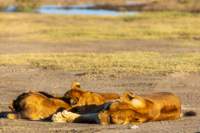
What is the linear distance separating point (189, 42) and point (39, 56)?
24.9ft

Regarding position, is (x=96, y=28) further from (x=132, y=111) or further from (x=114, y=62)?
(x=132, y=111)

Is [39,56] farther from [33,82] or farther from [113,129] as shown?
[113,129]

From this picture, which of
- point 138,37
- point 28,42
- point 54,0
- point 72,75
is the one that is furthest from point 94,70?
point 54,0

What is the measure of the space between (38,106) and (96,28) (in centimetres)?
2555

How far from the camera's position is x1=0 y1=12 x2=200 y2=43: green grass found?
31562mm

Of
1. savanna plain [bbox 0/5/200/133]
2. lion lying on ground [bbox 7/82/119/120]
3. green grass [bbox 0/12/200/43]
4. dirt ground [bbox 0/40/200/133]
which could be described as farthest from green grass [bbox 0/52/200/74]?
lion lying on ground [bbox 7/82/119/120]

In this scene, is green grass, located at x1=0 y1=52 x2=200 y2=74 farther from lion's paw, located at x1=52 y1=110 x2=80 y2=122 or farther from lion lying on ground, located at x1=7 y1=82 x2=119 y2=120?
lion's paw, located at x1=52 y1=110 x2=80 y2=122

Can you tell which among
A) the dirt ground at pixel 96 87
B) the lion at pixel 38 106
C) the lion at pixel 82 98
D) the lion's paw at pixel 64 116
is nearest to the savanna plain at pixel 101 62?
the dirt ground at pixel 96 87

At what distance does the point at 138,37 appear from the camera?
103 ft

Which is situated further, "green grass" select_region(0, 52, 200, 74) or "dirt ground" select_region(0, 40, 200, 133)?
"green grass" select_region(0, 52, 200, 74)

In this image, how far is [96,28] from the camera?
1437 inches

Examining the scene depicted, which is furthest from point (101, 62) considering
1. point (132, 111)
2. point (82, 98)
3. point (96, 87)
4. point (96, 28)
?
point (96, 28)

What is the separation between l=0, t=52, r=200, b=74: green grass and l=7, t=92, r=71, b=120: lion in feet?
24.7

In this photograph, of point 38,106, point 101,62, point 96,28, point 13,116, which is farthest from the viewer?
point 96,28
